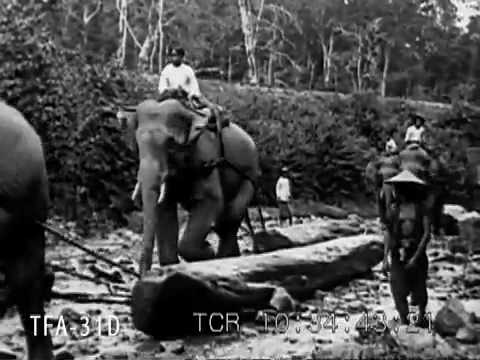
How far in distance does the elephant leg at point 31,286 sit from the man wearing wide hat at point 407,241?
293cm

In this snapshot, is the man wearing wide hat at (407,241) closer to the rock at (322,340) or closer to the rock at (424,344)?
the rock at (322,340)

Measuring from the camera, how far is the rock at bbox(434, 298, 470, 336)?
544 cm

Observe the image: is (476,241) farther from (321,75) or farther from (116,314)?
(321,75)

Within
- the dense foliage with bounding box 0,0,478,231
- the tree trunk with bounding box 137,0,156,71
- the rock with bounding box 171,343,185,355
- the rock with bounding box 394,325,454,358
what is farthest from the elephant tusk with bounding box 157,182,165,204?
the tree trunk with bounding box 137,0,156,71

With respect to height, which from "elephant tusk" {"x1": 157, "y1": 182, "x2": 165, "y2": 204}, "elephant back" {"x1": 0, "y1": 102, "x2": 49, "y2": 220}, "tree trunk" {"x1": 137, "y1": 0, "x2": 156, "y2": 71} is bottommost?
"elephant tusk" {"x1": 157, "y1": 182, "x2": 165, "y2": 204}

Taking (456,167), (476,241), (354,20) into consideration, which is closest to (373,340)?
(476,241)

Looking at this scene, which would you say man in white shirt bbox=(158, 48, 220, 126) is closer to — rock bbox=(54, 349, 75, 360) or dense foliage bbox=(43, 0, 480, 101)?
rock bbox=(54, 349, 75, 360)

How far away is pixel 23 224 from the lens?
15.2 ft

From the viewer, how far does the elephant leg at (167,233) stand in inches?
345

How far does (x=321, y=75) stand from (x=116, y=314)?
157ft

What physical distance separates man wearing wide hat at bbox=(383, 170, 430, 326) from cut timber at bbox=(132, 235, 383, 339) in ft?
3.64

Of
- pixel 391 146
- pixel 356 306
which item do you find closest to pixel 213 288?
pixel 356 306

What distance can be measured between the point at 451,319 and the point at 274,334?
1585 millimetres

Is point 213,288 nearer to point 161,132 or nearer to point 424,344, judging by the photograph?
point 161,132
